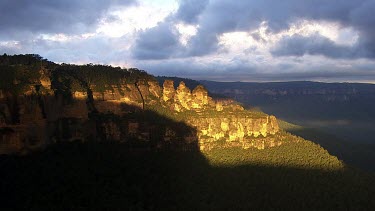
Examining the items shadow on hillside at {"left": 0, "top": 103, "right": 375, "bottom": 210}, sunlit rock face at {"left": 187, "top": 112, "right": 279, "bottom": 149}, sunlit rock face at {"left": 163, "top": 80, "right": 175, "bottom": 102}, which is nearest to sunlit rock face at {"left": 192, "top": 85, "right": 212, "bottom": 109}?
sunlit rock face at {"left": 163, "top": 80, "right": 175, "bottom": 102}

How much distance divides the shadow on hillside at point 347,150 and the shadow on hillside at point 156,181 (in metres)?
51.2

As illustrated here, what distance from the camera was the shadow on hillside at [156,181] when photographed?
61.8m

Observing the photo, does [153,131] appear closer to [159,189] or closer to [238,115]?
[159,189]

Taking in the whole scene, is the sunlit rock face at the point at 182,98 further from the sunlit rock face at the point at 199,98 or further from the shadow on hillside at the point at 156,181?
the shadow on hillside at the point at 156,181

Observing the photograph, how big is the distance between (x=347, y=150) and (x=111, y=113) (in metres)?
103

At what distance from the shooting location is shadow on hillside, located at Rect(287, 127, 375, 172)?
141m

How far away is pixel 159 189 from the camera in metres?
72.2

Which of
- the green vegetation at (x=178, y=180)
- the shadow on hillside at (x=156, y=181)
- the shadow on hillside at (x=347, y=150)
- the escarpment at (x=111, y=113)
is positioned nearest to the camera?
the shadow on hillside at (x=156, y=181)

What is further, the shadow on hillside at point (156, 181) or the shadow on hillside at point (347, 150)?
the shadow on hillside at point (347, 150)

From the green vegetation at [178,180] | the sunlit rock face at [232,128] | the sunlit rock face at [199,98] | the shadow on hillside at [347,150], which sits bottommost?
the shadow on hillside at [347,150]

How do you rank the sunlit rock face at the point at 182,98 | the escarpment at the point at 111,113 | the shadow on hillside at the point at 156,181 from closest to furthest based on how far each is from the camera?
the shadow on hillside at the point at 156,181
the escarpment at the point at 111,113
the sunlit rock face at the point at 182,98

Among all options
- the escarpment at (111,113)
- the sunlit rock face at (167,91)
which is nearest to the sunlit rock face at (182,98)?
the escarpment at (111,113)

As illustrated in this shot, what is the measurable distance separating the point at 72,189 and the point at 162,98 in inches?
1926

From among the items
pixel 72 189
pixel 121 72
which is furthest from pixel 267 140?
pixel 72 189
